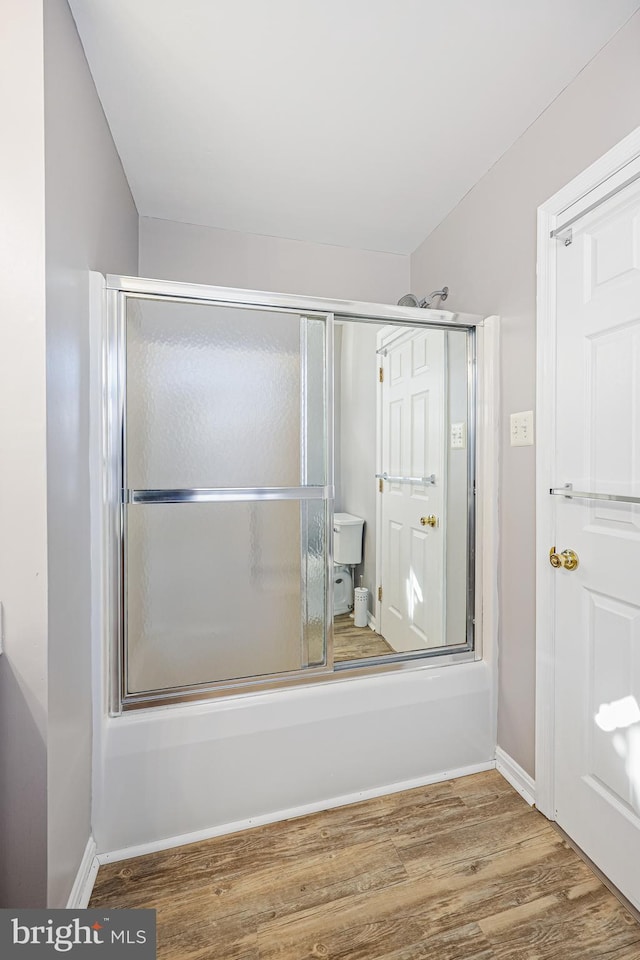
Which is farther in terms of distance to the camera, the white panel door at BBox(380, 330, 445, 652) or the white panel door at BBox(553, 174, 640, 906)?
the white panel door at BBox(380, 330, 445, 652)

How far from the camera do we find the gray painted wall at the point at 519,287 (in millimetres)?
1488

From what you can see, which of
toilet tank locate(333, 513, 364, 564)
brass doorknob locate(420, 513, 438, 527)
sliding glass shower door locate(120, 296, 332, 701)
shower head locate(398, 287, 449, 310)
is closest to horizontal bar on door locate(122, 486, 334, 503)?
sliding glass shower door locate(120, 296, 332, 701)

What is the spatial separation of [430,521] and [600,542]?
0.79 m

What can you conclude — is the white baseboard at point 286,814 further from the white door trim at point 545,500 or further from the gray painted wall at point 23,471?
the gray painted wall at point 23,471

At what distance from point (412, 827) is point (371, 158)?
2526mm

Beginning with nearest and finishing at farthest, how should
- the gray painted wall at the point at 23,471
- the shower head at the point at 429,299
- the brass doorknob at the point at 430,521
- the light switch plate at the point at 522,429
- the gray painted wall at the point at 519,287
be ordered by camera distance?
the gray painted wall at the point at 23,471 → the gray painted wall at the point at 519,287 → the light switch plate at the point at 522,429 → the brass doorknob at the point at 430,521 → the shower head at the point at 429,299

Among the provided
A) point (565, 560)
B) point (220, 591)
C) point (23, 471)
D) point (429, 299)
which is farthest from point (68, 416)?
point (429, 299)

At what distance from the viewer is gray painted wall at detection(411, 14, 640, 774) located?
149 centimetres

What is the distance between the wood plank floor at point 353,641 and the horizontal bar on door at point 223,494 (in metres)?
0.54

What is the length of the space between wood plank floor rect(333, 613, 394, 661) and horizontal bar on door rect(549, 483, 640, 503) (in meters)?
0.91

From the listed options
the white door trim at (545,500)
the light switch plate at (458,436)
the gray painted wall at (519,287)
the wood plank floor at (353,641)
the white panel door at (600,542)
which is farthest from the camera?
the light switch plate at (458,436)

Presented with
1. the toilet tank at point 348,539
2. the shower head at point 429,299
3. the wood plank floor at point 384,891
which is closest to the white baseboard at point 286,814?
the wood plank floor at point 384,891

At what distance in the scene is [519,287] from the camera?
5.78ft

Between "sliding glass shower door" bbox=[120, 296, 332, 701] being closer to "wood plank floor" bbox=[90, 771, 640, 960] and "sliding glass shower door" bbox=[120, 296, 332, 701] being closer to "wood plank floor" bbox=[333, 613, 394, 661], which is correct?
"wood plank floor" bbox=[333, 613, 394, 661]
